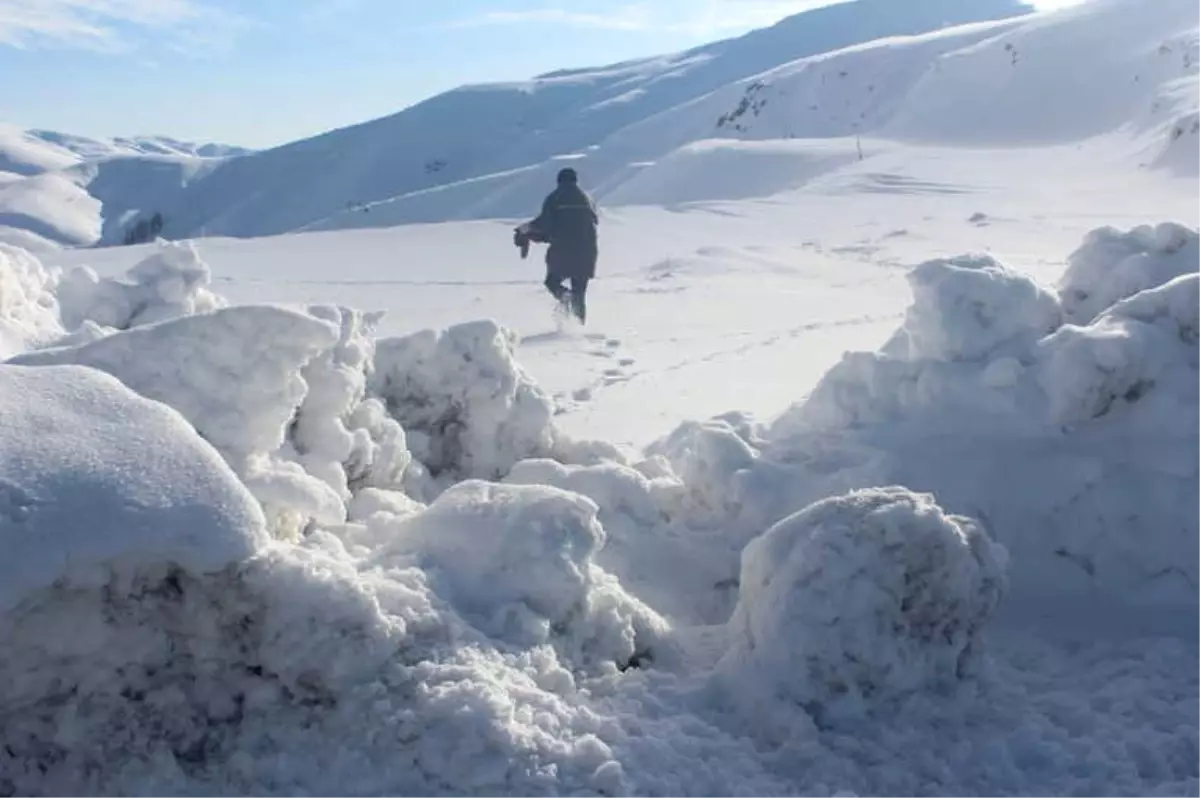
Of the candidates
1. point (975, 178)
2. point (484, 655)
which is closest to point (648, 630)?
point (484, 655)

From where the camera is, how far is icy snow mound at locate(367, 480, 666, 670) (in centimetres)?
326

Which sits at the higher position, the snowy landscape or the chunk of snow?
the chunk of snow

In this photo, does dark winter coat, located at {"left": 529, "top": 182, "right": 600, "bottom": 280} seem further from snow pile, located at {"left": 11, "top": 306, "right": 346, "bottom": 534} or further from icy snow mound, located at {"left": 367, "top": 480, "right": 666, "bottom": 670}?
icy snow mound, located at {"left": 367, "top": 480, "right": 666, "bottom": 670}

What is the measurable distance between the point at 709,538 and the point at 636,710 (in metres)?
1.28

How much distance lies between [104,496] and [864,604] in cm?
192

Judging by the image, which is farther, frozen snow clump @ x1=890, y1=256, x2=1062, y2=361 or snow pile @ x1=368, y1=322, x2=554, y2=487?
snow pile @ x1=368, y1=322, x2=554, y2=487

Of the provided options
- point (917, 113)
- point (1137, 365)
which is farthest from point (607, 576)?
point (917, 113)

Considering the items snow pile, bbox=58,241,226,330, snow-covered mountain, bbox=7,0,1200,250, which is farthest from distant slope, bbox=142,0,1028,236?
snow pile, bbox=58,241,226,330

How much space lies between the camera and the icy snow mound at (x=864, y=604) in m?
3.17

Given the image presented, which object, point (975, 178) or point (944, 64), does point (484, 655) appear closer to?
point (975, 178)

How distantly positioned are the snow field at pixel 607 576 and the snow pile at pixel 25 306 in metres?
0.67

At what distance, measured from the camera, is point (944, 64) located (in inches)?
2387

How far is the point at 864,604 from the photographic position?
321 cm

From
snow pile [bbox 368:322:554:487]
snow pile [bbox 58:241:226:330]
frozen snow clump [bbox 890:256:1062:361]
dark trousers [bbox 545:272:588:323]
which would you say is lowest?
dark trousers [bbox 545:272:588:323]
